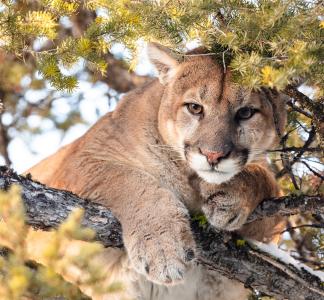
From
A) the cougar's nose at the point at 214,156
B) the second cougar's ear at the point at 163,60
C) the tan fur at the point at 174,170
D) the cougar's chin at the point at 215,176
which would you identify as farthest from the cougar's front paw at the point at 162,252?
the second cougar's ear at the point at 163,60

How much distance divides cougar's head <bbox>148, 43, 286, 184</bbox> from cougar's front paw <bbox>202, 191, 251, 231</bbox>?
0.49 feet

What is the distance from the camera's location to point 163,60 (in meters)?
4.68

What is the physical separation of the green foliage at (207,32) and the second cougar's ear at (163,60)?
1.50ft

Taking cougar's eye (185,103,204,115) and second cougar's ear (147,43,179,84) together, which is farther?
second cougar's ear (147,43,179,84)

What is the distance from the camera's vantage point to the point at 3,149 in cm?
665

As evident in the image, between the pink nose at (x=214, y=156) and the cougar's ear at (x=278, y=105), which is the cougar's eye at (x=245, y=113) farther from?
the pink nose at (x=214, y=156)

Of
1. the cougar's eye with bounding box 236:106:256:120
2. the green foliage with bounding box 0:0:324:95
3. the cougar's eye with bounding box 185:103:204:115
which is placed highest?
the green foliage with bounding box 0:0:324:95

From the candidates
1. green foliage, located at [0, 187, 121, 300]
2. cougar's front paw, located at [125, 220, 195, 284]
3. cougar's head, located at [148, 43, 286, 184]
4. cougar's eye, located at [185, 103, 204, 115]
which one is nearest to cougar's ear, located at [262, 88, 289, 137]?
cougar's head, located at [148, 43, 286, 184]

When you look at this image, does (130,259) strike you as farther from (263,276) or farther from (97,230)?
(263,276)

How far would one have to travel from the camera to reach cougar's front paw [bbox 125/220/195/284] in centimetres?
395

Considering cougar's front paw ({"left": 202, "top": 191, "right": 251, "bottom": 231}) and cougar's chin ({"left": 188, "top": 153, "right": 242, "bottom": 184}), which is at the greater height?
cougar's chin ({"left": 188, "top": 153, "right": 242, "bottom": 184})

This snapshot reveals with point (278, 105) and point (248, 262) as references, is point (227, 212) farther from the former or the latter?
point (278, 105)

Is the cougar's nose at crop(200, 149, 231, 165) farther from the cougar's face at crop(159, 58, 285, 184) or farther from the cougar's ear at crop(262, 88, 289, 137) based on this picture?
→ the cougar's ear at crop(262, 88, 289, 137)

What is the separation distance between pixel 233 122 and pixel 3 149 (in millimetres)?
3152
